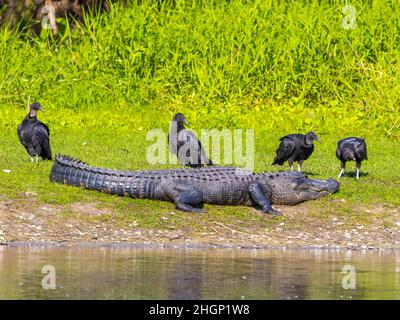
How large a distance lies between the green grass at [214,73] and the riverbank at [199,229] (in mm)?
4478

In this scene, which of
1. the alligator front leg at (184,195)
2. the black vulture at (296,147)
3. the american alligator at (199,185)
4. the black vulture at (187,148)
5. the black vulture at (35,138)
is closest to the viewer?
the alligator front leg at (184,195)

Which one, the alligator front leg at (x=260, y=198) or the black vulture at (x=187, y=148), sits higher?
the black vulture at (x=187, y=148)

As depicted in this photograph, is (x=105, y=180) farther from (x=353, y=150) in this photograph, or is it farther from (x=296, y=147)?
(x=353, y=150)

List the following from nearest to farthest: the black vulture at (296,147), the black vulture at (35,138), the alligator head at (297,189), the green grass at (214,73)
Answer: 1. the alligator head at (297,189)
2. the black vulture at (296,147)
3. the black vulture at (35,138)
4. the green grass at (214,73)

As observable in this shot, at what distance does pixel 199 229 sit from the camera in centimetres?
1271

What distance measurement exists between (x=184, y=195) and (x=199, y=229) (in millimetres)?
657

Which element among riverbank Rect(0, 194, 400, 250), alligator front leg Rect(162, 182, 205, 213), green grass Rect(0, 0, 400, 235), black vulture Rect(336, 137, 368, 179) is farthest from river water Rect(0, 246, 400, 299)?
green grass Rect(0, 0, 400, 235)

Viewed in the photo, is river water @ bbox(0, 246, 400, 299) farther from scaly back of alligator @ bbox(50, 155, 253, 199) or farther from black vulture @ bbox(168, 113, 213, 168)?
black vulture @ bbox(168, 113, 213, 168)

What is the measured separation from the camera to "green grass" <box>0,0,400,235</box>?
1922 centimetres

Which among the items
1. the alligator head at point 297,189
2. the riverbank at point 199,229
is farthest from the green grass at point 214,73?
the riverbank at point 199,229

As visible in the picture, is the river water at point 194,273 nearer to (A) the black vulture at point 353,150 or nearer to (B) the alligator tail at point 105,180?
(B) the alligator tail at point 105,180

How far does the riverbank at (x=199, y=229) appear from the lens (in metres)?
12.3

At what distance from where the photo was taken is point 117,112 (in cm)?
2008
